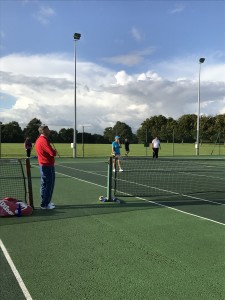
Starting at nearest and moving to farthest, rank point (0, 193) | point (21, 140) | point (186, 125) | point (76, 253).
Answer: point (76, 253) < point (0, 193) < point (21, 140) < point (186, 125)

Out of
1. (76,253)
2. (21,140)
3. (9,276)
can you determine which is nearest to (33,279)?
(9,276)

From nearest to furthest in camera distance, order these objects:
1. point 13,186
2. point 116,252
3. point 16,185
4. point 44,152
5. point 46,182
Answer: point 116,252, point 44,152, point 46,182, point 13,186, point 16,185

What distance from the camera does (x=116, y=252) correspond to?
5203 mm

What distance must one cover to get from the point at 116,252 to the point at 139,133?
45.1m

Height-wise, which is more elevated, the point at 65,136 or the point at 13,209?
the point at 65,136

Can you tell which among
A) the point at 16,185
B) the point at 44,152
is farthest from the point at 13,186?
the point at 44,152

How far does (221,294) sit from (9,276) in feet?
7.75

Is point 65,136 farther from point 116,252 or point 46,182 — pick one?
point 116,252

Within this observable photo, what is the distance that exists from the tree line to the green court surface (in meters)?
20.5

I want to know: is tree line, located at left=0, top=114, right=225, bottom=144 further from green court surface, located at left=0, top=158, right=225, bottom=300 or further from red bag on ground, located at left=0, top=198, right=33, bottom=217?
green court surface, located at left=0, top=158, right=225, bottom=300

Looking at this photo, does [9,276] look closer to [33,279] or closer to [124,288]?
[33,279]

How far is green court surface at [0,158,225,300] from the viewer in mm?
3967

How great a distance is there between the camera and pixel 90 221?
23.2ft

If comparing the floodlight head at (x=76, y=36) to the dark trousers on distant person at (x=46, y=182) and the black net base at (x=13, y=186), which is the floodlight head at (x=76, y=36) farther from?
the dark trousers on distant person at (x=46, y=182)
